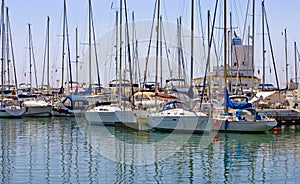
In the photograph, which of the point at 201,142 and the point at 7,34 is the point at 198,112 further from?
the point at 7,34

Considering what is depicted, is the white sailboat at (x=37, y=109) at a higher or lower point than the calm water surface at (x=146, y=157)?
higher

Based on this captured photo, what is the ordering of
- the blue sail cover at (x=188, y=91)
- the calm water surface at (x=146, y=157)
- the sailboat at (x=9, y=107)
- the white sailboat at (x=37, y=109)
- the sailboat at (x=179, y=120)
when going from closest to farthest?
1. the calm water surface at (x=146, y=157)
2. the sailboat at (x=179, y=120)
3. the blue sail cover at (x=188, y=91)
4. the sailboat at (x=9, y=107)
5. the white sailboat at (x=37, y=109)

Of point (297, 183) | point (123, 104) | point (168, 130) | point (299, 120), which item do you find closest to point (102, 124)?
point (123, 104)

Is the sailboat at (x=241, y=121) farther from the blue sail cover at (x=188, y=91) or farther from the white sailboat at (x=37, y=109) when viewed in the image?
the white sailboat at (x=37, y=109)

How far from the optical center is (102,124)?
4694 centimetres

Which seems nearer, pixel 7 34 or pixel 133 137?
pixel 133 137

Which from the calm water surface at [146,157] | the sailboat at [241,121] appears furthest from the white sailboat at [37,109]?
the sailboat at [241,121]

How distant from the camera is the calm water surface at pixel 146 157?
22.4 metres

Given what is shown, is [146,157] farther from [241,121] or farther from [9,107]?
[9,107]

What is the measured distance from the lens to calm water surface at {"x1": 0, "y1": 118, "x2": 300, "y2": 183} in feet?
73.6

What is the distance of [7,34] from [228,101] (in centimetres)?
3573

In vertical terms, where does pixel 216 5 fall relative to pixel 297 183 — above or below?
above

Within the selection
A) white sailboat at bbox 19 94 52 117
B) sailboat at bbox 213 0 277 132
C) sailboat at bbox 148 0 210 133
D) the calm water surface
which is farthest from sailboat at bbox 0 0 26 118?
sailboat at bbox 213 0 277 132

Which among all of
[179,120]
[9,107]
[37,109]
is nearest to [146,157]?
[179,120]
